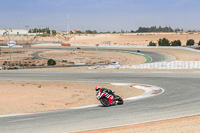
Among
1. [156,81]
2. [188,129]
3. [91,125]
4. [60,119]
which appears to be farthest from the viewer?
[156,81]

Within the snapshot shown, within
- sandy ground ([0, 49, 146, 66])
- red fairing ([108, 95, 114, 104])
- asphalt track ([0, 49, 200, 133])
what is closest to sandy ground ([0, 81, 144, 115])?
asphalt track ([0, 49, 200, 133])

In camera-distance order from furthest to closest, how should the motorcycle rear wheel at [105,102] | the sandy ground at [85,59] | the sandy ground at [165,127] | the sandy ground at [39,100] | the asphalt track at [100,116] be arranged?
the sandy ground at [85,59], the sandy ground at [39,100], the motorcycle rear wheel at [105,102], the asphalt track at [100,116], the sandy ground at [165,127]

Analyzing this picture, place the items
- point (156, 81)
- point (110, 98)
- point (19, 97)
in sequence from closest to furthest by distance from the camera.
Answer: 1. point (110, 98)
2. point (19, 97)
3. point (156, 81)

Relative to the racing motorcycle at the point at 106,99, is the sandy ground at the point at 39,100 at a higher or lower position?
lower

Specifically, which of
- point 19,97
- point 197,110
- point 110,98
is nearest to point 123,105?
point 110,98

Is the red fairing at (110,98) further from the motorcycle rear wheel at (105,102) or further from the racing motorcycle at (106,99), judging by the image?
the motorcycle rear wheel at (105,102)

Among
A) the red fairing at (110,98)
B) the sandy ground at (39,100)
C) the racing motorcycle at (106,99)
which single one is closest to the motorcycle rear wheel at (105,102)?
the racing motorcycle at (106,99)

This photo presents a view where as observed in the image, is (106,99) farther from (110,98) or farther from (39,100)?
(39,100)

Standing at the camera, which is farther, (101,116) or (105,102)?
(105,102)

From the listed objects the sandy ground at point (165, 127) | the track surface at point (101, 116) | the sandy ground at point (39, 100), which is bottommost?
the sandy ground at point (39, 100)

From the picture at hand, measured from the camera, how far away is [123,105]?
15852mm

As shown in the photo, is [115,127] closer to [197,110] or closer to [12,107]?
[197,110]

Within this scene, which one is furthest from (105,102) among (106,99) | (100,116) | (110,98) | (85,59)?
(85,59)

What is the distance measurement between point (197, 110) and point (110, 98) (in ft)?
15.3
